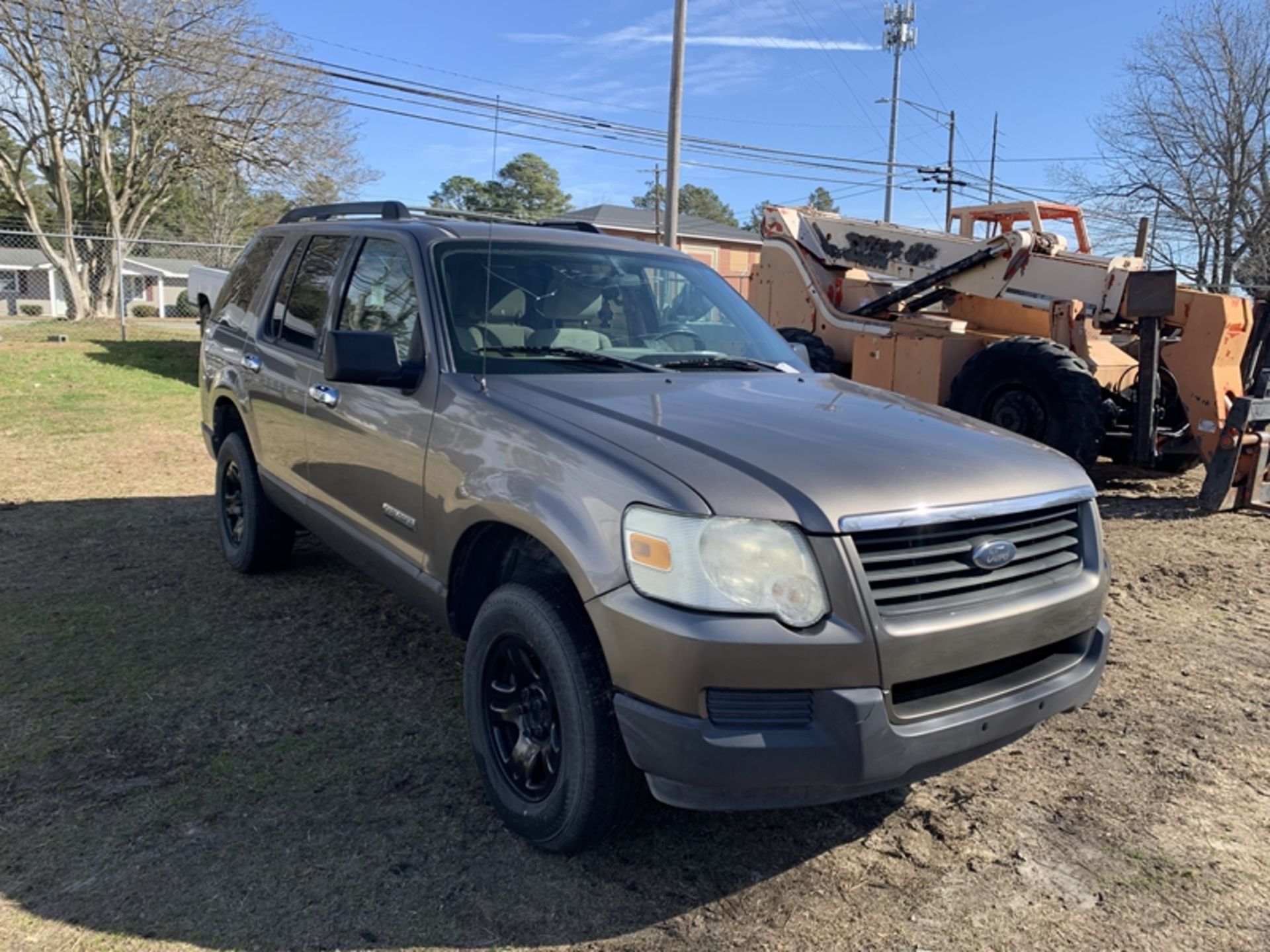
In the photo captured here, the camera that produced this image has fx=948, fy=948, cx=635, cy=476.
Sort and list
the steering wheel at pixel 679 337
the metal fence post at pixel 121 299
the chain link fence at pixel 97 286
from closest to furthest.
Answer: the steering wheel at pixel 679 337, the metal fence post at pixel 121 299, the chain link fence at pixel 97 286

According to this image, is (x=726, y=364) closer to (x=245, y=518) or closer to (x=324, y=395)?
(x=324, y=395)

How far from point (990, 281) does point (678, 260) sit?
18.8ft

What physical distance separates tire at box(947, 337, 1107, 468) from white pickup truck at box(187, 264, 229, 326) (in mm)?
10896

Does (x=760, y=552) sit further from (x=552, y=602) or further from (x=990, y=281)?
(x=990, y=281)

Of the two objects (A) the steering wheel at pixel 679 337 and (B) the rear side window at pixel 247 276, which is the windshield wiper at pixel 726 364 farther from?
(B) the rear side window at pixel 247 276

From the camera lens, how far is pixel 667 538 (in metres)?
2.39

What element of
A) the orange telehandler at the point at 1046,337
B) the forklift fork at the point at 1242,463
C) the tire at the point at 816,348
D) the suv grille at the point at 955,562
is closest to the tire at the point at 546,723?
the suv grille at the point at 955,562

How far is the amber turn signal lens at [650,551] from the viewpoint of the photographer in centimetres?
238

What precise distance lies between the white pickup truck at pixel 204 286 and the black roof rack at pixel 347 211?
968 cm

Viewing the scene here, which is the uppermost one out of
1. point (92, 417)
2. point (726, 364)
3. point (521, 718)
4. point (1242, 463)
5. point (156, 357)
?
point (726, 364)

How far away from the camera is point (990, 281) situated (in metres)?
9.15

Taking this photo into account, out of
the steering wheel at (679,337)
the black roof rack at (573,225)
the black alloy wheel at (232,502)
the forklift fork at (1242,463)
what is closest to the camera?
the steering wheel at (679,337)

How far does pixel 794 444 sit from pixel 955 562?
55cm

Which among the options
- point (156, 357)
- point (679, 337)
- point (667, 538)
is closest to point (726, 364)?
point (679, 337)
